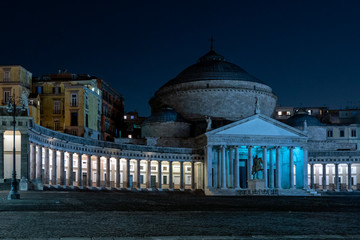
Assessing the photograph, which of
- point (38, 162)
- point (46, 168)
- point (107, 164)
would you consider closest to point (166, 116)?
point (107, 164)

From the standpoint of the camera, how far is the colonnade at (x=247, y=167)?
8188 cm

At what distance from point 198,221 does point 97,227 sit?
437 cm

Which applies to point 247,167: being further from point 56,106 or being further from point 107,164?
point 56,106

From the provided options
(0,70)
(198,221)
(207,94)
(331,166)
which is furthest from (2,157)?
(331,166)

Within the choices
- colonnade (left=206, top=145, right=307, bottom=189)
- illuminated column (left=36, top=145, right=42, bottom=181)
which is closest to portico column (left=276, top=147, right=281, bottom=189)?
colonnade (left=206, top=145, right=307, bottom=189)

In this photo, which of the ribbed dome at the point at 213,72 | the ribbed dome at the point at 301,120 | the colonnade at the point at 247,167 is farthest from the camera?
the ribbed dome at the point at 213,72

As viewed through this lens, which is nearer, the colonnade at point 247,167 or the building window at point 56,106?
the colonnade at point 247,167

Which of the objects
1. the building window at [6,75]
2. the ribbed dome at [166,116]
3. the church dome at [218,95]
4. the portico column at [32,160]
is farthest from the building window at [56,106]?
the portico column at [32,160]

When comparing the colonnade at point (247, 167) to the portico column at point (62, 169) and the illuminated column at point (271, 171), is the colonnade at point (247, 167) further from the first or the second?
the portico column at point (62, 169)

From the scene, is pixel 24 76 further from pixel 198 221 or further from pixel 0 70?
pixel 198 221

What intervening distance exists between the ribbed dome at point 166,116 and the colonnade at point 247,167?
36.4ft

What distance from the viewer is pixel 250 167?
82812mm

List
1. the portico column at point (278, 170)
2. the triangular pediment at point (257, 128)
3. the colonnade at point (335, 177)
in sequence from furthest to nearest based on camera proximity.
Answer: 1. the colonnade at point (335, 177)
2. the portico column at point (278, 170)
3. the triangular pediment at point (257, 128)

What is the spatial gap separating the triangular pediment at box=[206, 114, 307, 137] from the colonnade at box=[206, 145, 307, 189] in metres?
2.14
